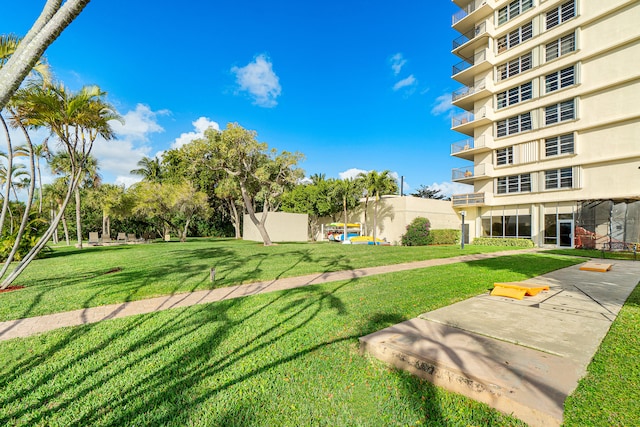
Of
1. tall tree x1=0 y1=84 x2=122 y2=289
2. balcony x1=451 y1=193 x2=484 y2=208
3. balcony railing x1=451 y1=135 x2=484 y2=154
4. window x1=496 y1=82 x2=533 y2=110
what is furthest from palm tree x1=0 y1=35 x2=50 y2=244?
window x1=496 y1=82 x2=533 y2=110

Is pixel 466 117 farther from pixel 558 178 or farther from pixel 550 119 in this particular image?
pixel 558 178

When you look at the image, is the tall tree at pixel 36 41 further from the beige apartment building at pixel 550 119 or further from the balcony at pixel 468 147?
the balcony at pixel 468 147

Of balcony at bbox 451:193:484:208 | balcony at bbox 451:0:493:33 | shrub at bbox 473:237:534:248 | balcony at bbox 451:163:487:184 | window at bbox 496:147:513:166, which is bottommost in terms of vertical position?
shrub at bbox 473:237:534:248

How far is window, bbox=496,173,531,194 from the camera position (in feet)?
80.4

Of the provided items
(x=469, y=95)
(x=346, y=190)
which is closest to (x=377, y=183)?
(x=346, y=190)

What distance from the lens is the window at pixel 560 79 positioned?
862 inches

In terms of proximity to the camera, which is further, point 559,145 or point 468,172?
point 468,172

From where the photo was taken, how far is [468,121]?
28375 millimetres

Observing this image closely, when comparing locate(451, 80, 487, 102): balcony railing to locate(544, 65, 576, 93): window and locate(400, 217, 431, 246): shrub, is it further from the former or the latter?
locate(400, 217, 431, 246): shrub

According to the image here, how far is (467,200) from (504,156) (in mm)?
4970

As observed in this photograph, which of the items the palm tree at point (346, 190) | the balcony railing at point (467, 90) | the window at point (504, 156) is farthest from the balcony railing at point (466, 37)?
the palm tree at point (346, 190)

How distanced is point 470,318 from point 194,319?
458cm

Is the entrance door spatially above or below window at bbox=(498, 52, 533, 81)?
below

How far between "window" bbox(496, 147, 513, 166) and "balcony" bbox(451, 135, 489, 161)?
116 centimetres
